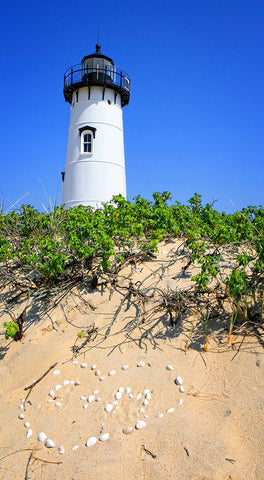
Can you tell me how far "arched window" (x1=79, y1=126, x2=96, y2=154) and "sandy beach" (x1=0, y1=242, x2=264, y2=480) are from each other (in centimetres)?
1353

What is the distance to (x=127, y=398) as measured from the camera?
3.44m

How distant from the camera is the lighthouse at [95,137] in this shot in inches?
664

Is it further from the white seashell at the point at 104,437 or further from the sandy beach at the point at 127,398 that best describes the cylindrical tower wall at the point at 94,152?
the white seashell at the point at 104,437

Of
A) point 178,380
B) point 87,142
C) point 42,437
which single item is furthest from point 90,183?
point 42,437

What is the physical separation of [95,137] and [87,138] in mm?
453

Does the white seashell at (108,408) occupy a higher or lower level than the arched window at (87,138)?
lower

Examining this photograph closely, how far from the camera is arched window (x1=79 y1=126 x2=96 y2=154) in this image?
56.0 feet

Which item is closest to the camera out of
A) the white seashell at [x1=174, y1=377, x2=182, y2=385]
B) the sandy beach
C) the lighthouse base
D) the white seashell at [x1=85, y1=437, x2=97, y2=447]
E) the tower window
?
the sandy beach

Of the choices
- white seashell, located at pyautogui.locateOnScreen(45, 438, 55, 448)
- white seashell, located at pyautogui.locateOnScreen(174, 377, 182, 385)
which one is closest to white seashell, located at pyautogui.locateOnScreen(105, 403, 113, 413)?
white seashell, located at pyautogui.locateOnScreen(45, 438, 55, 448)

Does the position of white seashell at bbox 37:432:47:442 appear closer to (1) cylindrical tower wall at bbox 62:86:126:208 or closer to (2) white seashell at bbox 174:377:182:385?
(2) white seashell at bbox 174:377:182:385

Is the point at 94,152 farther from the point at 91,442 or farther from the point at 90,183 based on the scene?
the point at 91,442

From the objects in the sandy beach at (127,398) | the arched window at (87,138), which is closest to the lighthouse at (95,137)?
the arched window at (87,138)

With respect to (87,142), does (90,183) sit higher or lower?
lower

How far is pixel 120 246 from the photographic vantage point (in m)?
6.05
